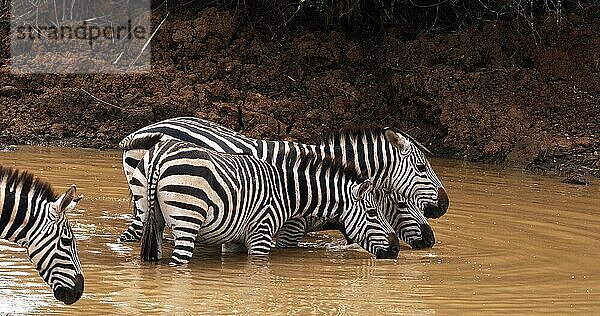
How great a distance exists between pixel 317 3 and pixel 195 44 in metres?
2.13

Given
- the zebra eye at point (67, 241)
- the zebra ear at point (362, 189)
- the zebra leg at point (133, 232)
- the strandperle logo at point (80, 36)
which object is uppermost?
the strandperle logo at point (80, 36)

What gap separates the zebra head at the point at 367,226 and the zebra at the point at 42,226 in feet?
10.5

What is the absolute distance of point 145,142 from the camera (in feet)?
33.4

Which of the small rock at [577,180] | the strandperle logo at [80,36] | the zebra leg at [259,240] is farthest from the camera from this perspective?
the strandperle logo at [80,36]

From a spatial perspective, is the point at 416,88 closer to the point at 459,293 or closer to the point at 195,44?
the point at 195,44

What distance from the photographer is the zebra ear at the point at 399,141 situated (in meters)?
10.5

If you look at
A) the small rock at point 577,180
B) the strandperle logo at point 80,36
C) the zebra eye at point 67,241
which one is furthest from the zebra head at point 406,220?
the strandperle logo at point 80,36

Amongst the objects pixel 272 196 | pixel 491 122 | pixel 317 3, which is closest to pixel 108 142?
pixel 317 3

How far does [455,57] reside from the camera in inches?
706

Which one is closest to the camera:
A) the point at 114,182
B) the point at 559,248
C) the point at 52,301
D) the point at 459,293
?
the point at 52,301

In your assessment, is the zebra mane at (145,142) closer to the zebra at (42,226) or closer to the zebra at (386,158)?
the zebra at (386,158)

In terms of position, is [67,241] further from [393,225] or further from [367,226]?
[393,225]

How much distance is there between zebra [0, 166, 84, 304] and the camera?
7.12 meters

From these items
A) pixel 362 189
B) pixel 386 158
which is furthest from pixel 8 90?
pixel 362 189
